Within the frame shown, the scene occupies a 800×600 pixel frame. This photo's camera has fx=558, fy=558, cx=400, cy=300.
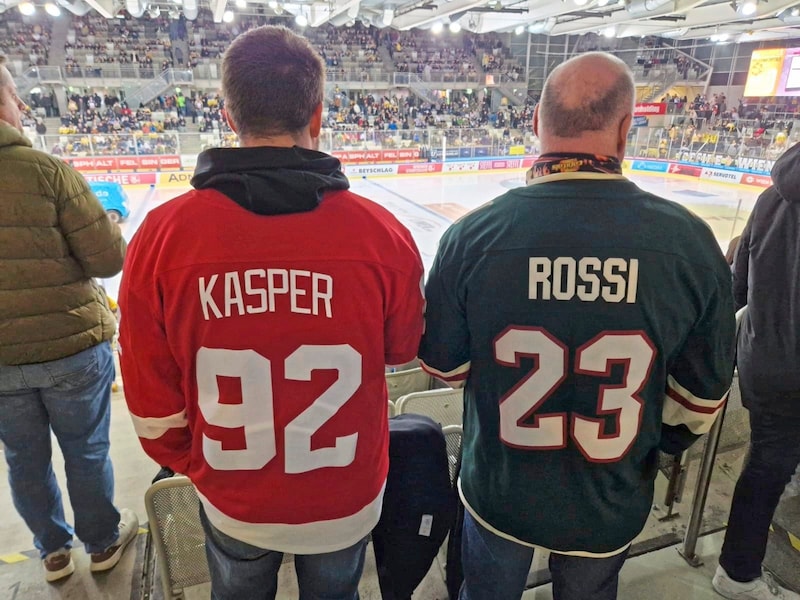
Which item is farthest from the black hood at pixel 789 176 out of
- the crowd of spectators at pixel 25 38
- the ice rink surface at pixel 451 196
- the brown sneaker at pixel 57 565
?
the crowd of spectators at pixel 25 38

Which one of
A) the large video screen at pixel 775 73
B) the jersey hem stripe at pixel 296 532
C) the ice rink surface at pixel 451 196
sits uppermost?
the large video screen at pixel 775 73

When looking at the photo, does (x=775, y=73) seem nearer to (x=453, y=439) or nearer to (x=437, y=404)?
(x=437, y=404)

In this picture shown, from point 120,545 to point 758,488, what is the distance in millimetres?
2055

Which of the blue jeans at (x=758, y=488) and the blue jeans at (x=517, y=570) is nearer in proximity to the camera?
the blue jeans at (x=517, y=570)

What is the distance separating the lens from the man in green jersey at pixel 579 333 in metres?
1.02

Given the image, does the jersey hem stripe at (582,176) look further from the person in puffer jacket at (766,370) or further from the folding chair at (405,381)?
the folding chair at (405,381)

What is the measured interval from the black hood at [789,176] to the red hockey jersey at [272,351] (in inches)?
39.7

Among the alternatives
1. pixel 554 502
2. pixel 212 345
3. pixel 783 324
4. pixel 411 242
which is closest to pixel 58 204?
pixel 212 345

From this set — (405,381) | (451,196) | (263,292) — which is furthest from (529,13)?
(263,292)

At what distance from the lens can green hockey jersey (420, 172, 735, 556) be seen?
3.33 ft

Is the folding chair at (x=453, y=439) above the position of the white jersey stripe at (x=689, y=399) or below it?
below

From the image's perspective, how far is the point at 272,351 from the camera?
0.95 m

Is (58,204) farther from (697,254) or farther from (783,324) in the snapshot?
(783,324)

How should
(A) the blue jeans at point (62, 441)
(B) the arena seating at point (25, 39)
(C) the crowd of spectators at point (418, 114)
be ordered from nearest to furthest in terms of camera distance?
(A) the blue jeans at point (62, 441)
(B) the arena seating at point (25, 39)
(C) the crowd of spectators at point (418, 114)
